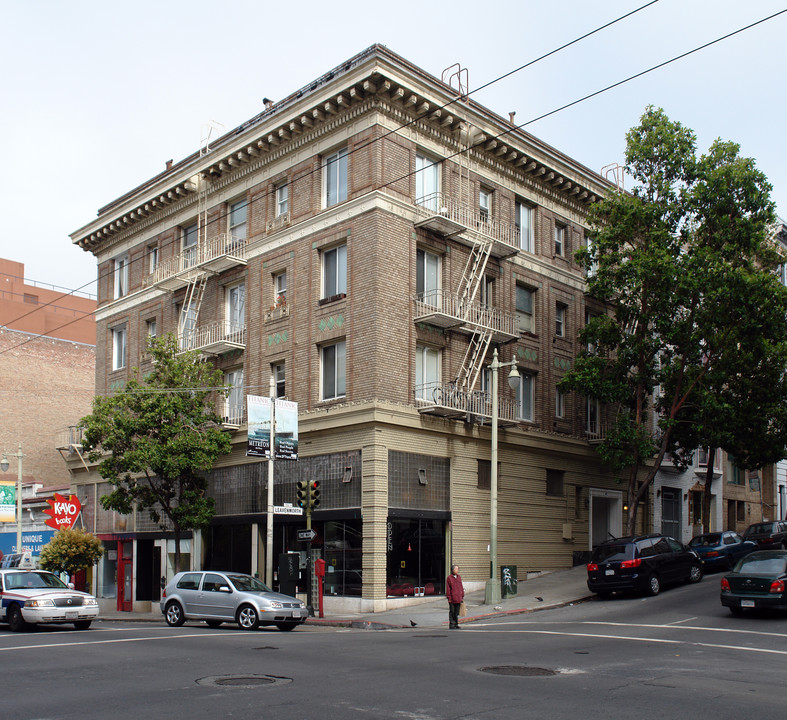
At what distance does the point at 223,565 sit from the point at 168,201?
1546 centimetres

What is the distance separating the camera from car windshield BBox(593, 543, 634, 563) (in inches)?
1055

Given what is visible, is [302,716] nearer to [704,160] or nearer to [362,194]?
[362,194]

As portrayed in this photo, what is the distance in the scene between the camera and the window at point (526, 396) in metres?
33.9

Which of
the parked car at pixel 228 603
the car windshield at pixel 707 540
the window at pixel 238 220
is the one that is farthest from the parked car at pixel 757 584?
the window at pixel 238 220

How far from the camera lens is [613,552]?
27.3 metres

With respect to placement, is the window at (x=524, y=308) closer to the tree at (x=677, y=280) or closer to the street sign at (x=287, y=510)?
the tree at (x=677, y=280)

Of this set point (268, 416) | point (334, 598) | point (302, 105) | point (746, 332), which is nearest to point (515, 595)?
point (334, 598)

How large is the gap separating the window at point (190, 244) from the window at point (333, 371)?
9.21 m

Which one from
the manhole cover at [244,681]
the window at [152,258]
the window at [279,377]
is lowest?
→ the manhole cover at [244,681]

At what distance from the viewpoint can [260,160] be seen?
1320 inches

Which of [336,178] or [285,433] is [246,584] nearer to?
[285,433]

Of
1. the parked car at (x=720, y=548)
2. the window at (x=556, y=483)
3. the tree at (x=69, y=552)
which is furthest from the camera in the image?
the tree at (x=69, y=552)

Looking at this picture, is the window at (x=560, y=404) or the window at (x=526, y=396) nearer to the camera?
the window at (x=526, y=396)

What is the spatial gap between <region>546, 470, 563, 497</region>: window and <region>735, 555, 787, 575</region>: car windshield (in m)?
12.9
